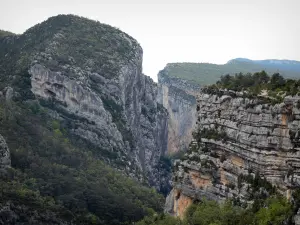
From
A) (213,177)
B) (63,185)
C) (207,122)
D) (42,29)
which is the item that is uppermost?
(42,29)

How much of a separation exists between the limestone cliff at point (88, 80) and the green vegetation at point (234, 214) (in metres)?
46.3

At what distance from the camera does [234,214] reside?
5069 cm

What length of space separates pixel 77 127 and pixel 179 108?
72960 millimetres

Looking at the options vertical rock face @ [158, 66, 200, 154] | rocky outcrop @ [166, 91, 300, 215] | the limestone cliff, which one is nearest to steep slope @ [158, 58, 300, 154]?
vertical rock face @ [158, 66, 200, 154]

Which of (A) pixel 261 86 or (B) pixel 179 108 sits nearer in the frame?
(A) pixel 261 86

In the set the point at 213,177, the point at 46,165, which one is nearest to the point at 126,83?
the point at 46,165

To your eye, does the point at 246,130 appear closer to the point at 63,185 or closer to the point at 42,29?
the point at 63,185

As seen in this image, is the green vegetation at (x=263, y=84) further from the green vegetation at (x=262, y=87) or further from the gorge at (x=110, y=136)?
the gorge at (x=110, y=136)

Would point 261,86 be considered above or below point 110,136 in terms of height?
above

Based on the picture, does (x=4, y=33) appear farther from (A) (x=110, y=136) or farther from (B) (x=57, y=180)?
(B) (x=57, y=180)

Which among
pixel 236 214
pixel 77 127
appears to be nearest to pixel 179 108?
pixel 77 127

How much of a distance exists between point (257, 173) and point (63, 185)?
126 ft

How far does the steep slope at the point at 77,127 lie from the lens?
79.6 m

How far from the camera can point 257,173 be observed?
51750 millimetres
